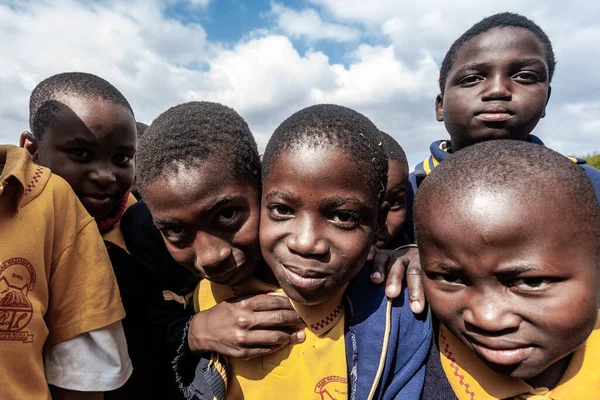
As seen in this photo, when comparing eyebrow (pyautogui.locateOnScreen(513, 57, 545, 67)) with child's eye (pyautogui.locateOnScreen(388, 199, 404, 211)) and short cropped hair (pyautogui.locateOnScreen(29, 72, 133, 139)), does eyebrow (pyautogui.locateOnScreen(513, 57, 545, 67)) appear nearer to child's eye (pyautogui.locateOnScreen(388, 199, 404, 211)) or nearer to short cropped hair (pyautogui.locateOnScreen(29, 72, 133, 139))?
child's eye (pyautogui.locateOnScreen(388, 199, 404, 211))

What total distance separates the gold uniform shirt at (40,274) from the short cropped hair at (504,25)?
6.85 ft

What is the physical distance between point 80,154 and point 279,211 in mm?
1135

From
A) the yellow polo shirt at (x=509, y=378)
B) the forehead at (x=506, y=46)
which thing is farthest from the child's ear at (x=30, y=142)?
the forehead at (x=506, y=46)

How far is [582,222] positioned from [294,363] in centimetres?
105

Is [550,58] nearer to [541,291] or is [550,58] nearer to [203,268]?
[541,291]

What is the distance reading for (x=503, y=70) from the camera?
6.50 ft

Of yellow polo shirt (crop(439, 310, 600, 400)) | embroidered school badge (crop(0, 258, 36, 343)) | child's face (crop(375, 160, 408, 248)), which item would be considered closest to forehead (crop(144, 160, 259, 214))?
embroidered school badge (crop(0, 258, 36, 343))

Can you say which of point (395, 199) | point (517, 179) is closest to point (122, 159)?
point (395, 199)

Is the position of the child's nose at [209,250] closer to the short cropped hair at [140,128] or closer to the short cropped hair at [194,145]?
the short cropped hair at [194,145]

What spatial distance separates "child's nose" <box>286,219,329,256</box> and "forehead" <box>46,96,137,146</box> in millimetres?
1142

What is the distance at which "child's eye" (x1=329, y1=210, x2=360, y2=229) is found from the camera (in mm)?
1364

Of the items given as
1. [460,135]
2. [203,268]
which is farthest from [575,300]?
[460,135]

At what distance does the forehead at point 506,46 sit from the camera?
1977 mm

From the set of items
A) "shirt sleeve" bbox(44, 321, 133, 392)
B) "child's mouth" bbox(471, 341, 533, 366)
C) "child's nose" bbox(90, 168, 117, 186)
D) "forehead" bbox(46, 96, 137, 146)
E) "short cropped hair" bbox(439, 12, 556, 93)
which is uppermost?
Answer: "short cropped hair" bbox(439, 12, 556, 93)
